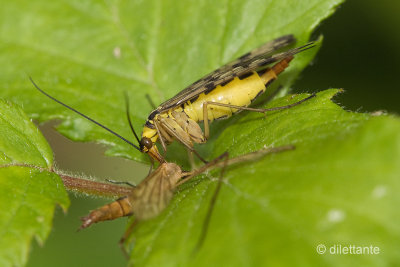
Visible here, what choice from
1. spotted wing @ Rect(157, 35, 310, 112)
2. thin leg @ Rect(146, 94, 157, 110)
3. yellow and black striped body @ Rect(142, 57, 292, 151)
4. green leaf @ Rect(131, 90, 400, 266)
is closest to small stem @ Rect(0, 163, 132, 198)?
green leaf @ Rect(131, 90, 400, 266)

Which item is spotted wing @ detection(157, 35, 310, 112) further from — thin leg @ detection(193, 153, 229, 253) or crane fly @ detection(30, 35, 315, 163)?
thin leg @ detection(193, 153, 229, 253)

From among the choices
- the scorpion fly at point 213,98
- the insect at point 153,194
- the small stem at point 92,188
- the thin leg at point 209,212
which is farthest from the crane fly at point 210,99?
the thin leg at point 209,212

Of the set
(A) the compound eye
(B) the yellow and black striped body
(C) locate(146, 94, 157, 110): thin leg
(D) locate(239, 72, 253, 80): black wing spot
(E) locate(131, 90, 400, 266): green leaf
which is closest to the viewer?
(E) locate(131, 90, 400, 266): green leaf

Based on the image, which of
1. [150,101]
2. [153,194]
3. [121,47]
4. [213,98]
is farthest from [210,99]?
[153,194]

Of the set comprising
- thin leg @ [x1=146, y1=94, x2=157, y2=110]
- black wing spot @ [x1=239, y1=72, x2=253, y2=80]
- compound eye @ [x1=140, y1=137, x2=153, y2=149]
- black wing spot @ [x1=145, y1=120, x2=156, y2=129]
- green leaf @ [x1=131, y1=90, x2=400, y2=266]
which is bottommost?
green leaf @ [x1=131, y1=90, x2=400, y2=266]

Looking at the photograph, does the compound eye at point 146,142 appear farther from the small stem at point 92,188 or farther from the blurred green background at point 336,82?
the blurred green background at point 336,82

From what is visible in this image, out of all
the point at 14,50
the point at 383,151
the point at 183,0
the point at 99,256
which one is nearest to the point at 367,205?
the point at 383,151

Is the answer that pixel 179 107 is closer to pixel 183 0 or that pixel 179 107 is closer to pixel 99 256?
pixel 183 0

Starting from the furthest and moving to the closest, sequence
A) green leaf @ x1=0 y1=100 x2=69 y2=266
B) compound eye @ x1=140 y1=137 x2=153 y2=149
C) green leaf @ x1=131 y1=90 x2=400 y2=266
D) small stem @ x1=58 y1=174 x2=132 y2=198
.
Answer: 1. compound eye @ x1=140 y1=137 x2=153 y2=149
2. small stem @ x1=58 y1=174 x2=132 y2=198
3. green leaf @ x1=0 y1=100 x2=69 y2=266
4. green leaf @ x1=131 y1=90 x2=400 y2=266
